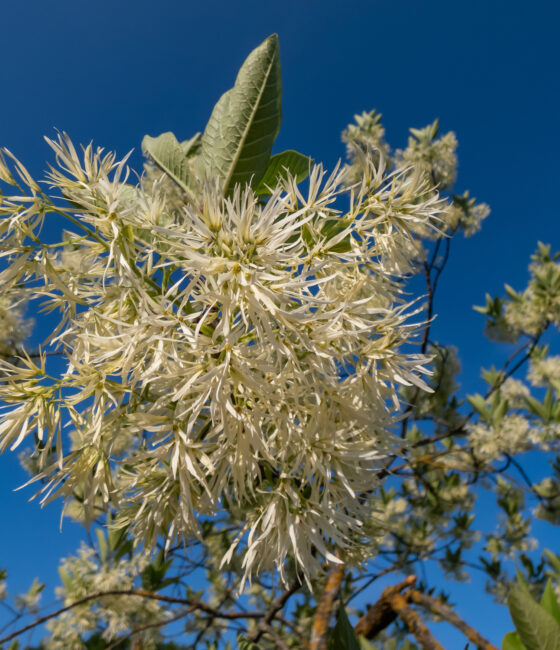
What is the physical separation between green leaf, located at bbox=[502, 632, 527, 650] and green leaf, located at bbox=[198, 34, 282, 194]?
1045 mm

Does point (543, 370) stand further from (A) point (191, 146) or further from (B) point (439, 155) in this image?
(A) point (191, 146)

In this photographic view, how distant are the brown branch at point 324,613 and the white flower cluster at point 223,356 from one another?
0.65 metres

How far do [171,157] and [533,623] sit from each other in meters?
1.28

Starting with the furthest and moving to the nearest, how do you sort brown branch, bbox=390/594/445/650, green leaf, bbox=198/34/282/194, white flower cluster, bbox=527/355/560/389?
white flower cluster, bbox=527/355/560/389 < brown branch, bbox=390/594/445/650 < green leaf, bbox=198/34/282/194

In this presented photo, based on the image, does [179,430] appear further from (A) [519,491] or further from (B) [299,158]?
(A) [519,491]

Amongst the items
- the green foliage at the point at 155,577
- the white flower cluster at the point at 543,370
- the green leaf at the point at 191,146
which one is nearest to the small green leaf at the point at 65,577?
the green foliage at the point at 155,577

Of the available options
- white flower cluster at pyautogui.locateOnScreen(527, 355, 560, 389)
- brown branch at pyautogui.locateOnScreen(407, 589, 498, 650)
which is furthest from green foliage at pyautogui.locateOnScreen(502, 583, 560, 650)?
white flower cluster at pyautogui.locateOnScreen(527, 355, 560, 389)

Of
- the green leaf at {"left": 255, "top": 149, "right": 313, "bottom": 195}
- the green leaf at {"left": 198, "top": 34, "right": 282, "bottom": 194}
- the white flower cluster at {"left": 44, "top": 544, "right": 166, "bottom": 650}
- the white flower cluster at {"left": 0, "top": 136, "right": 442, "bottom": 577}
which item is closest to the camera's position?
the white flower cluster at {"left": 0, "top": 136, "right": 442, "bottom": 577}

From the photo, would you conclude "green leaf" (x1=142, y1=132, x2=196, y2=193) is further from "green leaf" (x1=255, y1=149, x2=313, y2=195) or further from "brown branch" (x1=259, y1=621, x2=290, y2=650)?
"brown branch" (x1=259, y1=621, x2=290, y2=650)

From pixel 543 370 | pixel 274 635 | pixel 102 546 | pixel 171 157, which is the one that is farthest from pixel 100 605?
pixel 543 370

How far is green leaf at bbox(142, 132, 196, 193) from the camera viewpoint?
1.33 m

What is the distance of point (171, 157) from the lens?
134 cm

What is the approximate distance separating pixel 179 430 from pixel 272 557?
0.36 metres

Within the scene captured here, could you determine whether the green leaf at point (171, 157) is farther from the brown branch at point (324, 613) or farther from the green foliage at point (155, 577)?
the green foliage at point (155, 577)
